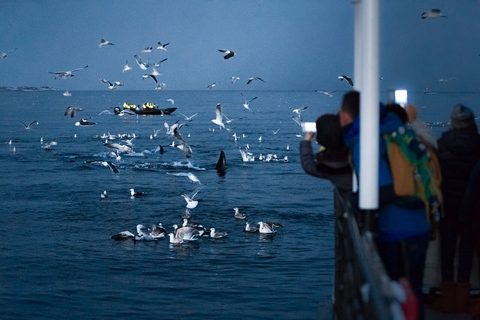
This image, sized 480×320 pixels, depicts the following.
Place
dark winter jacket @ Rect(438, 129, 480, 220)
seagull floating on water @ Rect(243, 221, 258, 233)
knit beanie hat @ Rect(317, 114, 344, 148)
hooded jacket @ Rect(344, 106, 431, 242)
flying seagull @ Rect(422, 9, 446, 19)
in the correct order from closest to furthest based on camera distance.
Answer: hooded jacket @ Rect(344, 106, 431, 242) < knit beanie hat @ Rect(317, 114, 344, 148) < dark winter jacket @ Rect(438, 129, 480, 220) < flying seagull @ Rect(422, 9, 446, 19) < seagull floating on water @ Rect(243, 221, 258, 233)

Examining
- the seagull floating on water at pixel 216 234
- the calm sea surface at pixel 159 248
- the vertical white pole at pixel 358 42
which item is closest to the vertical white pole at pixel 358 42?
the vertical white pole at pixel 358 42

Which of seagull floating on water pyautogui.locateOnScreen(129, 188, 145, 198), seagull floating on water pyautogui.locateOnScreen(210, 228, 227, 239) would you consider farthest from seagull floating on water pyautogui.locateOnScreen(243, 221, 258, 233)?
seagull floating on water pyautogui.locateOnScreen(129, 188, 145, 198)

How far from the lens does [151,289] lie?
1756 cm

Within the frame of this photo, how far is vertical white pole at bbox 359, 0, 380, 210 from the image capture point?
4.61 metres

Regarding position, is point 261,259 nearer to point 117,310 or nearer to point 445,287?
point 117,310

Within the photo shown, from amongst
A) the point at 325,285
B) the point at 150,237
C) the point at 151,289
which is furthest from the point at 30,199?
the point at 325,285

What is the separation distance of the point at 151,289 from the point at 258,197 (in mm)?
14168

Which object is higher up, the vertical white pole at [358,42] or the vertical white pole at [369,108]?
the vertical white pole at [358,42]

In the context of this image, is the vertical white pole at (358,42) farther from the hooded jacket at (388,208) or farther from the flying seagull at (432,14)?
the flying seagull at (432,14)

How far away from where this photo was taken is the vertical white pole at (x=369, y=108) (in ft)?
15.1

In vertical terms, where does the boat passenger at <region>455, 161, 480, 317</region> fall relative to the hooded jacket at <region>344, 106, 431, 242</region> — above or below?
below

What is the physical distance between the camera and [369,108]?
4.69 m

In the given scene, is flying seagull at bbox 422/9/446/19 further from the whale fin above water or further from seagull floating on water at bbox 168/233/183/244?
the whale fin above water

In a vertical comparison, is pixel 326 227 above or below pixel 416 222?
below
